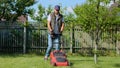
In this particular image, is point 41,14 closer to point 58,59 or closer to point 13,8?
point 13,8

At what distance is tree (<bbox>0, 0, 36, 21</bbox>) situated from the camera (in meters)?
20.9

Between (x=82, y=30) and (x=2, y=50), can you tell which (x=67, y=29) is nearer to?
(x=82, y=30)

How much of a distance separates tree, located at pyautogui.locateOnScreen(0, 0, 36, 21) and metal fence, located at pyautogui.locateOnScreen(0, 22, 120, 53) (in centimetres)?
103

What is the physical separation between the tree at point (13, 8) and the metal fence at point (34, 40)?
1031 millimetres

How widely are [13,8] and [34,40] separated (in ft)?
7.25

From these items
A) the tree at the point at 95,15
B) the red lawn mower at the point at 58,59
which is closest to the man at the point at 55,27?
the red lawn mower at the point at 58,59

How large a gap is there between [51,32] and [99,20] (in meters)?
2.52

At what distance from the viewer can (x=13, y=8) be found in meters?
21.3

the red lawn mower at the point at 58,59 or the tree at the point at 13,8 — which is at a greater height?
the tree at the point at 13,8

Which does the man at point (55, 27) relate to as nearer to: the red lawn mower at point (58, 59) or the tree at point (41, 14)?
the red lawn mower at point (58, 59)

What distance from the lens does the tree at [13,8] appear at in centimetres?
2087

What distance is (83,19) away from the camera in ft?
63.9

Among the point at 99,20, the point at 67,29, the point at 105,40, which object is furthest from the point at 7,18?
the point at 99,20

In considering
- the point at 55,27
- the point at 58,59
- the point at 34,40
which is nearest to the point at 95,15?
the point at 55,27
